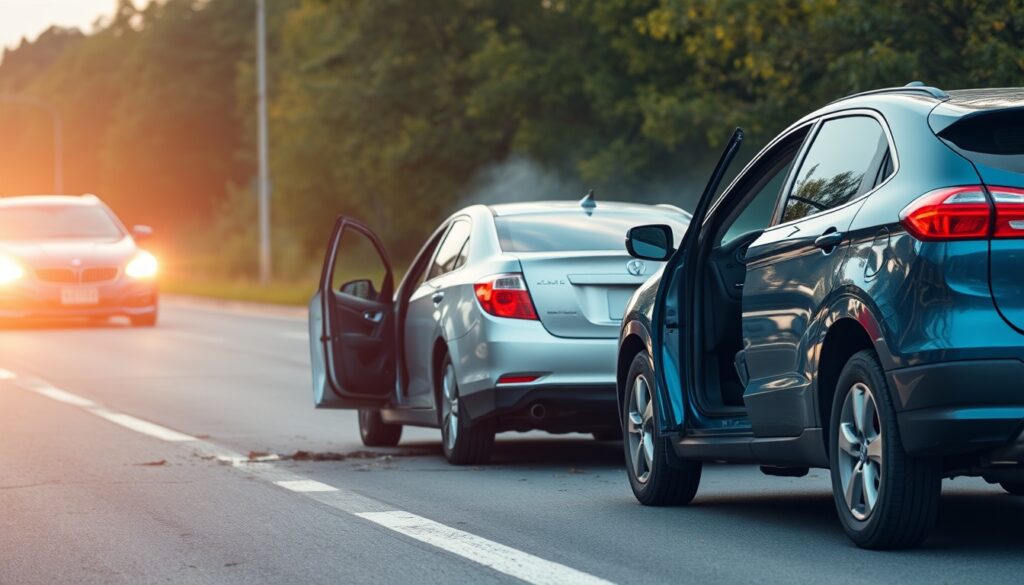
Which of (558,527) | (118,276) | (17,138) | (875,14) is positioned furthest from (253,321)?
(17,138)

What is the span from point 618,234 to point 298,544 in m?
4.15

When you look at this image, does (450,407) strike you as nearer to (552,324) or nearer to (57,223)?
(552,324)

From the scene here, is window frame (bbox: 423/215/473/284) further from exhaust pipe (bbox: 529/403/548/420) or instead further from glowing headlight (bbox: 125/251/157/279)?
glowing headlight (bbox: 125/251/157/279)

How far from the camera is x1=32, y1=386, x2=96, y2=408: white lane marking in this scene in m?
15.4

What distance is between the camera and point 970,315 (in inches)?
244

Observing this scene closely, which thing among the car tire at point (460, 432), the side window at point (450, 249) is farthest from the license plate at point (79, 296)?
the car tire at point (460, 432)

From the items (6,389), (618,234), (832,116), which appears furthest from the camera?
(6,389)

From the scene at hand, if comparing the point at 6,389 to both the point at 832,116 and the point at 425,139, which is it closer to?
the point at 832,116

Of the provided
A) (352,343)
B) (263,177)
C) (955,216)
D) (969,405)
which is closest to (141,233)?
(263,177)

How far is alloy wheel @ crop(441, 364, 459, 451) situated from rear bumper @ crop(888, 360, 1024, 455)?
4.80m

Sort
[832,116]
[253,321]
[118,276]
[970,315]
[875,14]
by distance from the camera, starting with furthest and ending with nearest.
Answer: [253,321] < [118,276] < [875,14] < [832,116] < [970,315]

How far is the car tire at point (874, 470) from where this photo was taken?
21.4ft

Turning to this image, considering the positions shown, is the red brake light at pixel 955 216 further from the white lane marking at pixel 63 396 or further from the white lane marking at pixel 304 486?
the white lane marking at pixel 63 396

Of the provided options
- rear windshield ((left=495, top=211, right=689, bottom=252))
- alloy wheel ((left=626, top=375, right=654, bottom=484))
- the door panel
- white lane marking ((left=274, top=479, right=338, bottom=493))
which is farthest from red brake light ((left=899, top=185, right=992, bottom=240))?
rear windshield ((left=495, top=211, right=689, bottom=252))
